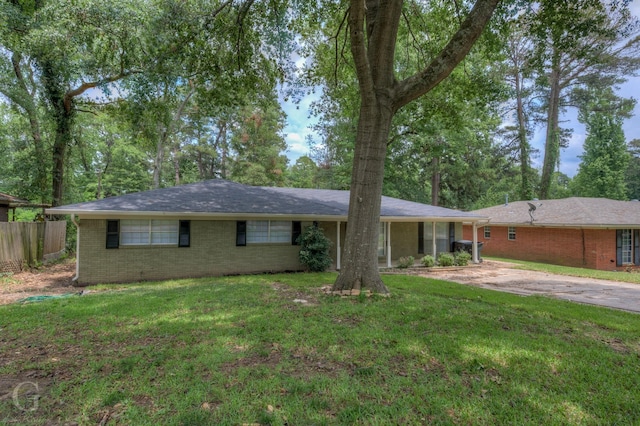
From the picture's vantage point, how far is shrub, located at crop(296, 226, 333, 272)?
11742 millimetres

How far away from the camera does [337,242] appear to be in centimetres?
1268

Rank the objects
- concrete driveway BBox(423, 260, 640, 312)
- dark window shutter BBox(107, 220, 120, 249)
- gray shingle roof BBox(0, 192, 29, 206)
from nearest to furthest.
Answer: concrete driveway BBox(423, 260, 640, 312) → dark window shutter BBox(107, 220, 120, 249) → gray shingle roof BBox(0, 192, 29, 206)

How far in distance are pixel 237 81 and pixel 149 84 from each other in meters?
2.79

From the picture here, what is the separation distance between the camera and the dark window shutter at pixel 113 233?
32.1 ft

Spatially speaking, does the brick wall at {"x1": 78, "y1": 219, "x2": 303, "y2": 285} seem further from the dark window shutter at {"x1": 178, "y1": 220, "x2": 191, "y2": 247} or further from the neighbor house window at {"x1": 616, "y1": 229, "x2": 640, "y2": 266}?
the neighbor house window at {"x1": 616, "y1": 229, "x2": 640, "y2": 266}

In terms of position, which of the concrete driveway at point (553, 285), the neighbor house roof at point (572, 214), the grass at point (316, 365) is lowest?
the concrete driveway at point (553, 285)

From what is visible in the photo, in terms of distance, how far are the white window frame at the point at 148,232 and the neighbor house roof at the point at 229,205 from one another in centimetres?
57

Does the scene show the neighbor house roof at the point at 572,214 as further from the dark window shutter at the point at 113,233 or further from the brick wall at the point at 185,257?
the dark window shutter at the point at 113,233

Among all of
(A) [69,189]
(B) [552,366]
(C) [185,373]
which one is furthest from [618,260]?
(A) [69,189]

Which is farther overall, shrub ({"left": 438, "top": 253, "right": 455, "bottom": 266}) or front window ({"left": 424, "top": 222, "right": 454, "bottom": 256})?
front window ({"left": 424, "top": 222, "right": 454, "bottom": 256})

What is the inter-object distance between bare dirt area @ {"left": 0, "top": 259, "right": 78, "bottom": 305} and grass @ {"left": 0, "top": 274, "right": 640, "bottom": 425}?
8.31 feet

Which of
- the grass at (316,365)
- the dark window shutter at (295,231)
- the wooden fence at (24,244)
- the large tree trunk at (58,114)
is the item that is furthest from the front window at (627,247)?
the large tree trunk at (58,114)

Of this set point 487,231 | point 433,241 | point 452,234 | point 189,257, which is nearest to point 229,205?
point 189,257

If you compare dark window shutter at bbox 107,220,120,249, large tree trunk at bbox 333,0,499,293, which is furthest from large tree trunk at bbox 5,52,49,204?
large tree trunk at bbox 333,0,499,293
